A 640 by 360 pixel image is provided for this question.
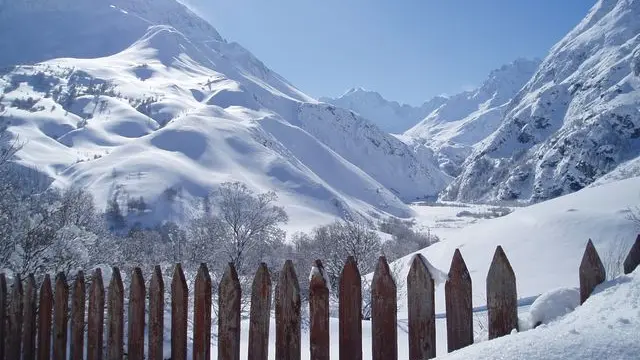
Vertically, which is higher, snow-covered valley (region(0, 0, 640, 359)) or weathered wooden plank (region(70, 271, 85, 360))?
snow-covered valley (region(0, 0, 640, 359))

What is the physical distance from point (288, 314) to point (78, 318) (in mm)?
2186

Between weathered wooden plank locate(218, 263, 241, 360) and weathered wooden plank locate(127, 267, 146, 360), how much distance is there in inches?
32.5

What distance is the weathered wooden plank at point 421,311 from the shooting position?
2.80 meters

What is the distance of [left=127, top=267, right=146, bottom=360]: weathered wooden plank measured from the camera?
3643 millimetres

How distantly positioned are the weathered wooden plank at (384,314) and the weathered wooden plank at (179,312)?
4.69 ft

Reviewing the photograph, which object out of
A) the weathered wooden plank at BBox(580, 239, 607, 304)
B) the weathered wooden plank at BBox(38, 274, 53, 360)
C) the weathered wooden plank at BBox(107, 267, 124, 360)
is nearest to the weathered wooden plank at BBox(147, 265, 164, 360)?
the weathered wooden plank at BBox(107, 267, 124, 360)

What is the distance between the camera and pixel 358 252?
2984 cm

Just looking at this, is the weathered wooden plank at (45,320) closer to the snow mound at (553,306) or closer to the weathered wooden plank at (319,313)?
the weathered wooden plank at (319,313)

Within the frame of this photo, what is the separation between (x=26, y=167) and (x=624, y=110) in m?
186

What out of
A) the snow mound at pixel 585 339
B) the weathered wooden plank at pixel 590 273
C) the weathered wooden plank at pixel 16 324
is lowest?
the weathered wooden plank at pixel 16 324

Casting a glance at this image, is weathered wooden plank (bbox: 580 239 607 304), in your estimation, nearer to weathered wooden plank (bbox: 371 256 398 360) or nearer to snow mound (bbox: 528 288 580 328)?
snow mound (bbox: 528 288 580 328)

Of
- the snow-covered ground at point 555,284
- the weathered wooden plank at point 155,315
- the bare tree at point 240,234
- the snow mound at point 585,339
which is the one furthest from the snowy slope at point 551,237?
the bare tree at point 240,234

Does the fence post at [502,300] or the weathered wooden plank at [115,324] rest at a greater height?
the fence post at [502,300]

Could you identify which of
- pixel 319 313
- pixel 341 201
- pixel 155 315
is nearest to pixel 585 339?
pixel 319 313
